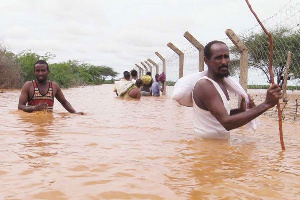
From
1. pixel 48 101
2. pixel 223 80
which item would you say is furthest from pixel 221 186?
pixel 48 101

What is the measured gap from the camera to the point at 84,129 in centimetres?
495

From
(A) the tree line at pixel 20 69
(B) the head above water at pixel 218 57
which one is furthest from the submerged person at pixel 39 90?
(A) the tree line at pixel 20 69

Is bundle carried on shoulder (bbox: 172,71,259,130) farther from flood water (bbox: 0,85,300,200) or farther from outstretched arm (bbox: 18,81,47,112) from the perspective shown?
outstretched arm (bbox: 18,81,47,112)

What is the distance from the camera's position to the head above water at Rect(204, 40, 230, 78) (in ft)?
13.0

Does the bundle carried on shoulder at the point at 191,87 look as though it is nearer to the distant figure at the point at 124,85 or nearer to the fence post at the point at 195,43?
the fence post at the point at 195,43

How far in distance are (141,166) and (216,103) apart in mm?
1282

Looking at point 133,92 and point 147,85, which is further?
point 147,85

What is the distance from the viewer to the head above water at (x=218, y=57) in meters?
3.95

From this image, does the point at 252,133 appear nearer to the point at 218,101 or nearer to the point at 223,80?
the point at 223,80

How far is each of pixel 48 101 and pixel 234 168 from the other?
15.4ft

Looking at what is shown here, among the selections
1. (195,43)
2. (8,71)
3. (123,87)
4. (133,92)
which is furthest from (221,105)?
(8,71)

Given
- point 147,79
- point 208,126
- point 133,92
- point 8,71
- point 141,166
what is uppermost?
point 8,71

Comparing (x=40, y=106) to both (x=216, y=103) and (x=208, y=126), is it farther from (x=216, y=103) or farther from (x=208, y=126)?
(x=216, y=103)

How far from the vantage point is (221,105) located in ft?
12.5
